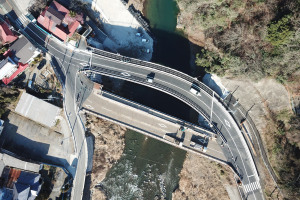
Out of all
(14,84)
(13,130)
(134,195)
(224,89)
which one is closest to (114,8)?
(14,84)

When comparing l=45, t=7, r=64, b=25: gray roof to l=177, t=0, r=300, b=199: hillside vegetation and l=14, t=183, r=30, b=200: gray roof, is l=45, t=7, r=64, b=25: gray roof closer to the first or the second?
l=177, t=0, r=300, b=199: hillside vegetation

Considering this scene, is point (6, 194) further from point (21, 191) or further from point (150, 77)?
point (150, 77)

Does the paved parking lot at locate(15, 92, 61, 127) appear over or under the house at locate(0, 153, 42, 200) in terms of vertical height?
over

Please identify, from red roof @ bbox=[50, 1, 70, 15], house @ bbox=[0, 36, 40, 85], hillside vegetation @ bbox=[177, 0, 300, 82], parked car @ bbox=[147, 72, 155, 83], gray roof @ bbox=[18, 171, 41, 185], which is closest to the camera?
hillside vegetation @ bbox=[177, 0, 300, 82]

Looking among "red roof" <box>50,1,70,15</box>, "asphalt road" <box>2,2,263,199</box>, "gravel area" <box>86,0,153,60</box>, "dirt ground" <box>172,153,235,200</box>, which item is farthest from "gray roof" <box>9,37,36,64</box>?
"dirt ground" <box>172,153,235,200</box>

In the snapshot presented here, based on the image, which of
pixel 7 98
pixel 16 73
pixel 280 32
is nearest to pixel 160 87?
pixel 280 32

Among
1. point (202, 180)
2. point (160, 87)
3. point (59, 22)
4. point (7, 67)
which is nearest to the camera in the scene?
point (7, 67)

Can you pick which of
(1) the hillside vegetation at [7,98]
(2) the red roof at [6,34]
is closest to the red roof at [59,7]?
(2) the red roof at [6,34]

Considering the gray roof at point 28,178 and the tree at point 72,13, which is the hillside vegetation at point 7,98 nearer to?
the gray roof at point 28,178
